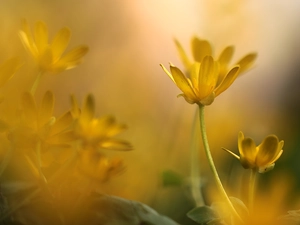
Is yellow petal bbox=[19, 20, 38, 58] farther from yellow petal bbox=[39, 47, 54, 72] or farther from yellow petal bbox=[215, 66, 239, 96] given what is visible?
yellow petal bbox=[215, 66, 239, 96]

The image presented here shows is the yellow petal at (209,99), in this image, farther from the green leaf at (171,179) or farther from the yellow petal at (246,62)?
the green leaf at (171,179)

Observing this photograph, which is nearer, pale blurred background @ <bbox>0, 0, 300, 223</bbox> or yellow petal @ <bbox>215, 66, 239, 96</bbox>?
yellow petal @ <bbox>215, 66, 239, 96</bbox>

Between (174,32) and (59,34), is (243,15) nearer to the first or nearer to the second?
(174,32)

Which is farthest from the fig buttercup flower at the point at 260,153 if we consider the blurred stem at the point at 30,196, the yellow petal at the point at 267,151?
the blurred stem at the point at 30,196

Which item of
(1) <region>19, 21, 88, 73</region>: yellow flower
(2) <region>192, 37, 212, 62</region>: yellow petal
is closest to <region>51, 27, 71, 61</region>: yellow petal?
(1) <region>19, 21, 88, 73</region>: yellow flower

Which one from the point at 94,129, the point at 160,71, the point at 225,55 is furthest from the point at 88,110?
the point at 160,71

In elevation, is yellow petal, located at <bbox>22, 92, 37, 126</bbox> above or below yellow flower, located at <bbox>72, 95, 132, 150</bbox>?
above
